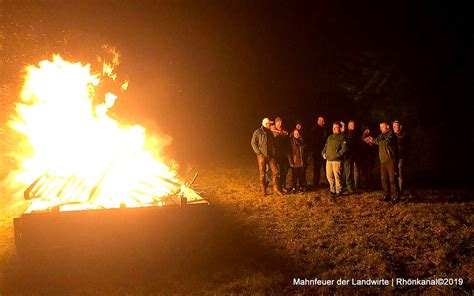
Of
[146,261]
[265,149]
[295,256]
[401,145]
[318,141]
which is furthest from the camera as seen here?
[318,141]

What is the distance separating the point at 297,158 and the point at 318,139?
1005mm

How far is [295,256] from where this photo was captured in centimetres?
724

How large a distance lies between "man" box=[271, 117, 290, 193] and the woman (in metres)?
0.15

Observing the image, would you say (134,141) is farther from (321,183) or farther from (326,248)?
(321,183)

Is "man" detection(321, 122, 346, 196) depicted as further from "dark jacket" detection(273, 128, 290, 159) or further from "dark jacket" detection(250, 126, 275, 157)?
"dark jacket" detection(250, 126, 275, 157)

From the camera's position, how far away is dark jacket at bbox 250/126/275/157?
448 inches

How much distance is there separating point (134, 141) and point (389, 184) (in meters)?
6.82

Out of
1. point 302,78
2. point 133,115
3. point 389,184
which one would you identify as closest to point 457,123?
point 302,78

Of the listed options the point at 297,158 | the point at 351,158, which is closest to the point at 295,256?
the point at 297,158

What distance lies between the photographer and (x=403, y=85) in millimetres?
17594

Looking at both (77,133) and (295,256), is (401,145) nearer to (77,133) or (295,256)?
(295,256)

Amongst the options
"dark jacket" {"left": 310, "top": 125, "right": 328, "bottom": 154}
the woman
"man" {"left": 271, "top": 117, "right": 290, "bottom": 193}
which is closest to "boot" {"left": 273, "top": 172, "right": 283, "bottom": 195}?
"man" {"left": 271, "top": 117, "right": 290, "bottom": 193}

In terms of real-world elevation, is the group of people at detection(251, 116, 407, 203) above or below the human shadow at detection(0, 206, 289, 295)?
above

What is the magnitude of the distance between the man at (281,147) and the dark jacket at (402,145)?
3.21 meters
